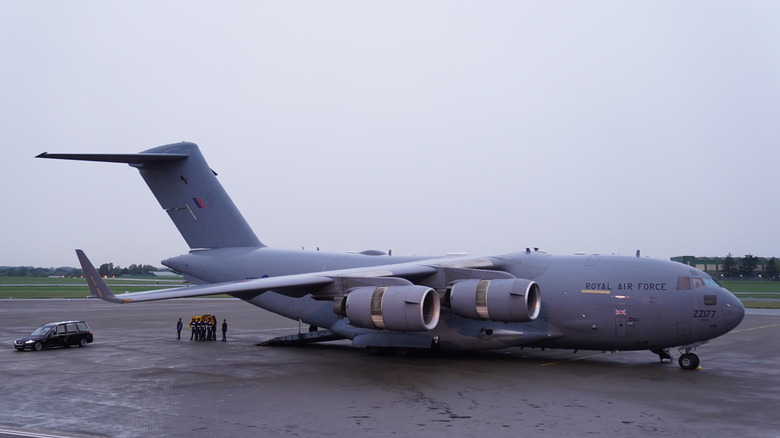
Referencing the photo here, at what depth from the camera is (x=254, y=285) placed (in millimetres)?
15414

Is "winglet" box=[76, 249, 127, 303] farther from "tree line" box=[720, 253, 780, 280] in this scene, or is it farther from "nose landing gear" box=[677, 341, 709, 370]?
"tree line" box=[720, 253, 780, 280]

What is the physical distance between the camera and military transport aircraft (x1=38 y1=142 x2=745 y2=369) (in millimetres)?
15414

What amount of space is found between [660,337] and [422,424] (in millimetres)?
8818

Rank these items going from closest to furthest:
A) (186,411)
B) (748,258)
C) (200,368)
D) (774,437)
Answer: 1. (774,437)
2. (186,411)
3. (200,368)
4. (748,258)

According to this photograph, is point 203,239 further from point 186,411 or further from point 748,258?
point 748,258

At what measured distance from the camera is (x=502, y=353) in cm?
1997

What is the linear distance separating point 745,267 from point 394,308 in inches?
3669

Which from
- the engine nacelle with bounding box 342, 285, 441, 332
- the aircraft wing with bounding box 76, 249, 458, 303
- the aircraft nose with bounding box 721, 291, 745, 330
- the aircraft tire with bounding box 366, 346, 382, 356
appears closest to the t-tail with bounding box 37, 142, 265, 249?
the aircraft tire with bounding box 366, 346, 382, 356

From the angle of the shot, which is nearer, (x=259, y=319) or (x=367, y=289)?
(x=367, y=289)

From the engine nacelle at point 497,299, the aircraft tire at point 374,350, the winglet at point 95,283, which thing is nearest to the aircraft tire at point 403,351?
the aircraft tire at point 374,350

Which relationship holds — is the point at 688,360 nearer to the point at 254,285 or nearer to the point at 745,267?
the point at 254,285

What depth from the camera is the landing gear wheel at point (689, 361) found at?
1695cm

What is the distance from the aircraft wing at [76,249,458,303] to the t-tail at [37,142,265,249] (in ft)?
20.9

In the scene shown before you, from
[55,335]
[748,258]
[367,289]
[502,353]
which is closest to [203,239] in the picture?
[55,335]
